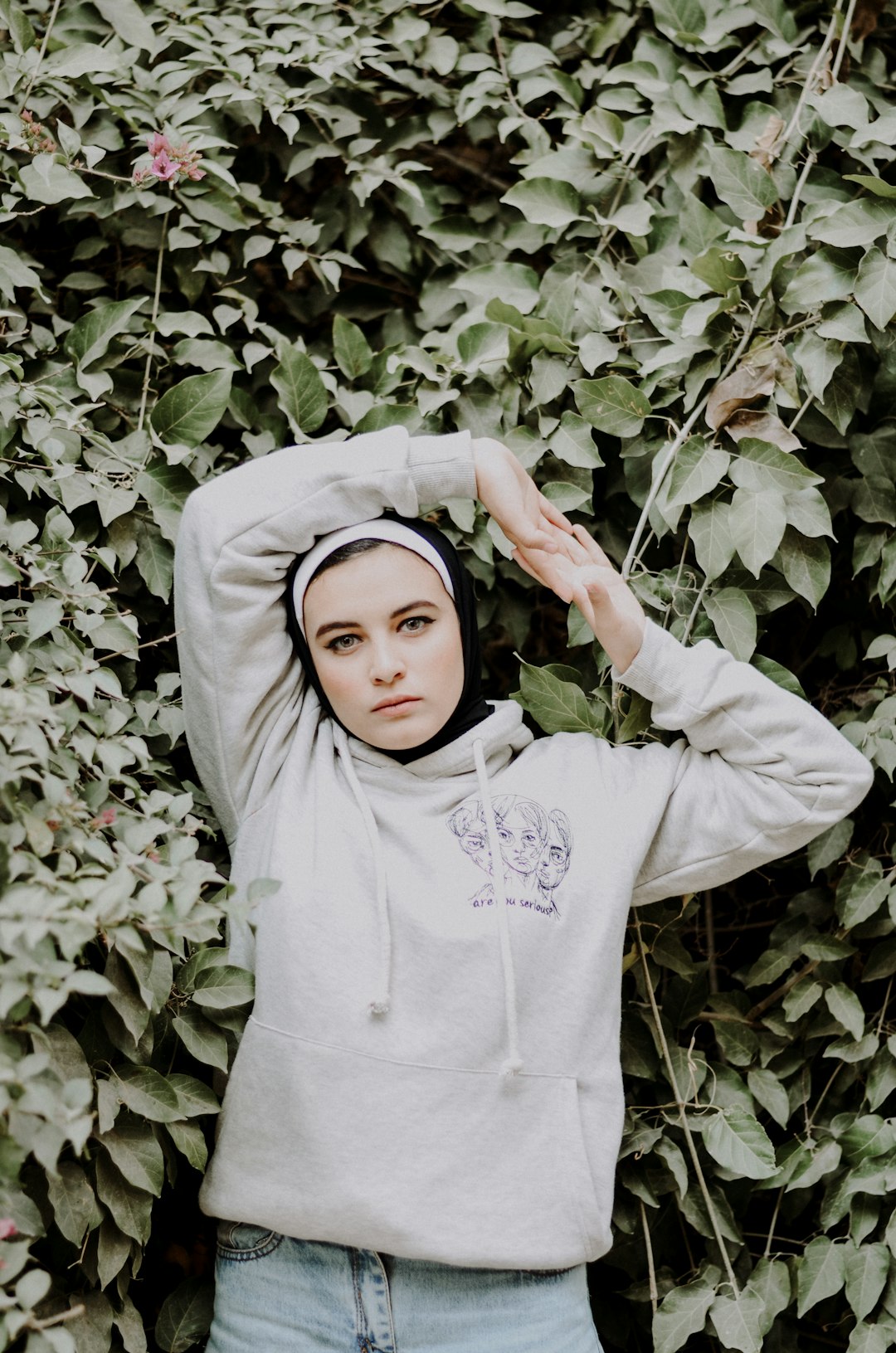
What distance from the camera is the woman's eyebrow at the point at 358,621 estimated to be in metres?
1.40

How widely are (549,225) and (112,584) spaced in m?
0.81

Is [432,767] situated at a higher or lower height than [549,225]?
lower

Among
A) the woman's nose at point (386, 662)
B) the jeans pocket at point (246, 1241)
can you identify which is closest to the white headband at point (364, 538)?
the woman's nose at point (386, 662)

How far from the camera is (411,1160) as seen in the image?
1.32 meters

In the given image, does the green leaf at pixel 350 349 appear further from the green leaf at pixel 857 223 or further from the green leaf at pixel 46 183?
the green leaf at pixel 857 223

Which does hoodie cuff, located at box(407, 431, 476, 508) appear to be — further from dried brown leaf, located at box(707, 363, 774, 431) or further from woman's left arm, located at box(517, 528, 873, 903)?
dried brown leaf, located at box(707, 363, 774, 431)

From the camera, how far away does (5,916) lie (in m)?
1.09

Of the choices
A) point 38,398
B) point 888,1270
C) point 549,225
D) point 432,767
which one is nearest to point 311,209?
point 549,225

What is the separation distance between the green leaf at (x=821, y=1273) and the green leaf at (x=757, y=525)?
34.2 inches

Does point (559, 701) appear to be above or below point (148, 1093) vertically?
above

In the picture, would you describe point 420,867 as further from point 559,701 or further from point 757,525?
point 757,525

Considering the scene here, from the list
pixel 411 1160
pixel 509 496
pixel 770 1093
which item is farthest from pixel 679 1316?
pixel 509 496

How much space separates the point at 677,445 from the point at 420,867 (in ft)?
2.06

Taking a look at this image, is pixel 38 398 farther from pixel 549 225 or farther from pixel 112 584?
pixel 549 225
